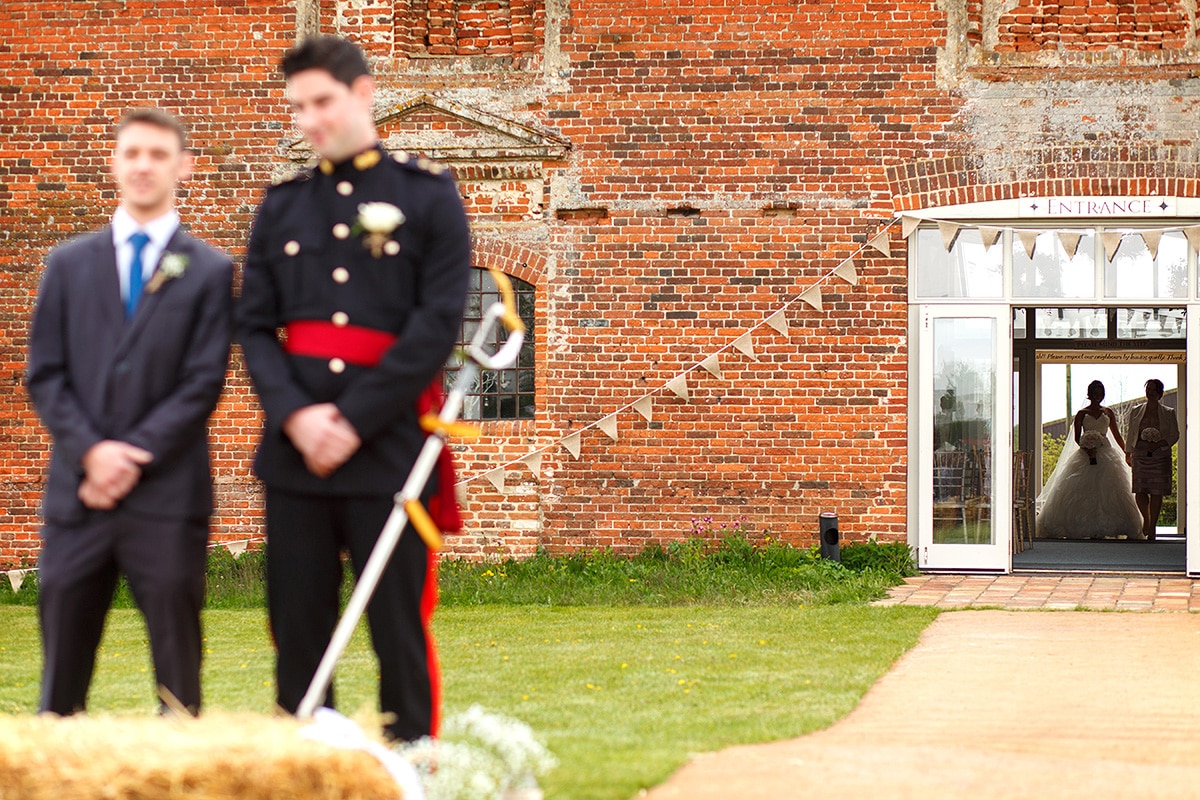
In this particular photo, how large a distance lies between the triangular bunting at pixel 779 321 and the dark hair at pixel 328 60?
839cm

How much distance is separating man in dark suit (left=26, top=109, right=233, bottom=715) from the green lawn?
1.15 metres

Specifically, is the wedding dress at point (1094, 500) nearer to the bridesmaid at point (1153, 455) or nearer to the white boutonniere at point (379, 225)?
the bridesmaid at point (1153, 455)

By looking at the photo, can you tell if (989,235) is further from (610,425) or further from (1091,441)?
(1091,441)

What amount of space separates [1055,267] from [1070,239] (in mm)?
249

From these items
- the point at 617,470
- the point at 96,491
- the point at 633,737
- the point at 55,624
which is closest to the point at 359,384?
the point at 96,491

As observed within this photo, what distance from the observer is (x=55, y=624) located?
12.5 ft

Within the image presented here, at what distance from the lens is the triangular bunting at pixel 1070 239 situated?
11887 mm

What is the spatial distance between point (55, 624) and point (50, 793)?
741mm

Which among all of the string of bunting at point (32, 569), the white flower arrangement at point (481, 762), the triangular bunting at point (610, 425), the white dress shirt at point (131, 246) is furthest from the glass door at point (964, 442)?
the white dress shirt at point (131, 246)

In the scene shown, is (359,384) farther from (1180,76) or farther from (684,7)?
(1180,76)

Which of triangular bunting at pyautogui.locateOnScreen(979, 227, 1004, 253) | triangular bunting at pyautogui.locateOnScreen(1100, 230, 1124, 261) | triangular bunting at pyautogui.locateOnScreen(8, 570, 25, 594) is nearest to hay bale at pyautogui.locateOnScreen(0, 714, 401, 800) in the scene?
triangular bunting at pyautogui.locateOnScreen(8, 570, 25, 594)

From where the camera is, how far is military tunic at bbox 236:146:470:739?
372 centimetres

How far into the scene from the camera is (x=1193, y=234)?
11.7 metres

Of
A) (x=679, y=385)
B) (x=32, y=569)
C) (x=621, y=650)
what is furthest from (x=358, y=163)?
(x=32, y=569)
